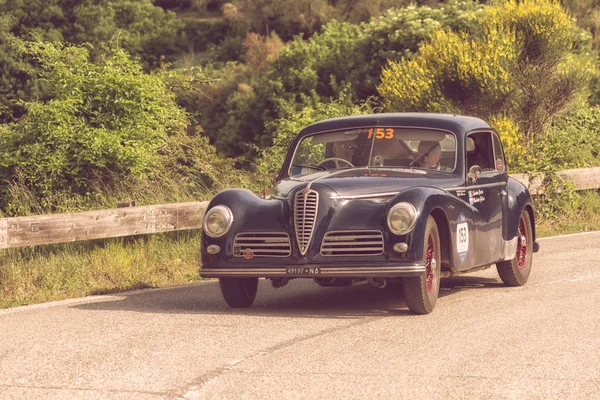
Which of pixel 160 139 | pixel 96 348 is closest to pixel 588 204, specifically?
pixel 160 139

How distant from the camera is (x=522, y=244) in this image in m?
12.7

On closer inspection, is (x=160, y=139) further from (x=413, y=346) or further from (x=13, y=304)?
(x=413, y=346)

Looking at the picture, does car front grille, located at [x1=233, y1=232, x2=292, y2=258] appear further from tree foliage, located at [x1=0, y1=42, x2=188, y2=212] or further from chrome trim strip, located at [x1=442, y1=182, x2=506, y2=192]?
tree foliage, located at [x1=0, y1=42, x2=188, y2=212]

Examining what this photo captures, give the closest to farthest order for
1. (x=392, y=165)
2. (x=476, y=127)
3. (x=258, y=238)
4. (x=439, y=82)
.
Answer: (x=258, y=238)
(x=392, y=165)
(x=476, y=127)
(x=439, y=82)

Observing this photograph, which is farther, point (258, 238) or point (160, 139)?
point (160, 139)

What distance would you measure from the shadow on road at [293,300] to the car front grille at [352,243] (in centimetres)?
63

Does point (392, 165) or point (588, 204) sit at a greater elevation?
point (392, 165)

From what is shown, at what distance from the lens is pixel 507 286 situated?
1241cm

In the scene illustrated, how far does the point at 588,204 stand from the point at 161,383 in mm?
14747

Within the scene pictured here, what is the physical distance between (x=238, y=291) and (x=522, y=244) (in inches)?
138

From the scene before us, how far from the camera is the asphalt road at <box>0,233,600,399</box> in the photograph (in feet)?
23.5

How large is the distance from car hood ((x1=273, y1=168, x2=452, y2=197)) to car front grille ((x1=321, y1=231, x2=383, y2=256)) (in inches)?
15.0

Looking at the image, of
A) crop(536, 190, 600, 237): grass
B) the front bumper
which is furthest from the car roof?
crop(536, 190, 600, 237): grass

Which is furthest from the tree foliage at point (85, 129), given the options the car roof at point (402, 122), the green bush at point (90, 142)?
the car roof at point (402, 122)
